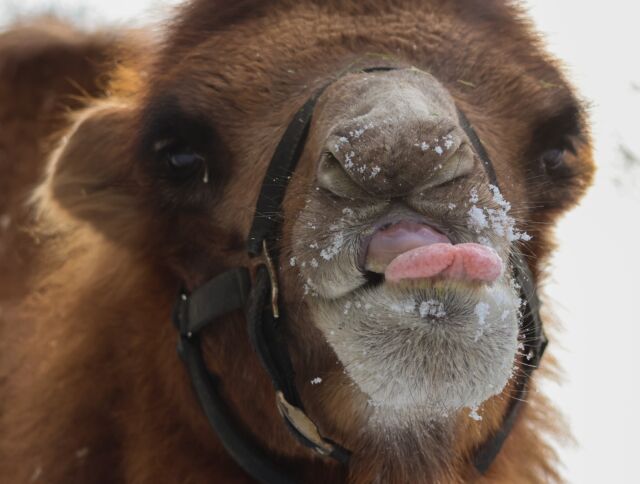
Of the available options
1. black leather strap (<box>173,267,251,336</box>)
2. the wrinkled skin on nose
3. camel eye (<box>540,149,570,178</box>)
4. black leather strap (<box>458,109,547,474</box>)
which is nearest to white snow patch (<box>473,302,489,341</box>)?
the wrinkled skin on nose

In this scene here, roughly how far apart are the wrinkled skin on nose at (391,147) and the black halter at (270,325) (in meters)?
0.34

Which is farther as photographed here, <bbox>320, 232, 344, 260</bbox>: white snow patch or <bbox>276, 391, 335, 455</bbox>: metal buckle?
<bbox>276, 391, 335, 455</bbox>: metal buckle

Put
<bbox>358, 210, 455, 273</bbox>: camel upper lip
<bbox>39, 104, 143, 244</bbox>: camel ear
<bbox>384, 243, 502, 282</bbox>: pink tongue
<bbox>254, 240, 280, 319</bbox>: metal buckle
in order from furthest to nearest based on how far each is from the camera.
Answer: <bbox>39, 104, 143, 244</bbox>: camel ear
<bbox>254, 240, 280, 319</bbox>: metal buckle
<bbox>358, 210, 455, 273</bbox>: camel upper lip
<bbox>384, 243, 502, 282</bbox>: pink tongue

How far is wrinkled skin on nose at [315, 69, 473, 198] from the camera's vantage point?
2.49 metres

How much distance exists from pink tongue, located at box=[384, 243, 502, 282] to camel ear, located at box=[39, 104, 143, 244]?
5.65ft

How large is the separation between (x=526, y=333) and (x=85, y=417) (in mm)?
2079

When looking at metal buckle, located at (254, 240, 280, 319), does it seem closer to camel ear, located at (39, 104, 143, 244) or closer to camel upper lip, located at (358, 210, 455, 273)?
camel upper lip, located at (358, 210, 455, 273)

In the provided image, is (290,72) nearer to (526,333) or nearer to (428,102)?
(428,102)

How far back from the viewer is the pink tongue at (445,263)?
2.40 metres

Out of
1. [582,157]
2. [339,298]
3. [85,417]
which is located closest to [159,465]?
[85,417]

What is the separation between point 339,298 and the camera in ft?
8.69

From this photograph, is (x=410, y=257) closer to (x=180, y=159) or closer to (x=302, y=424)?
(x=302, y=424)

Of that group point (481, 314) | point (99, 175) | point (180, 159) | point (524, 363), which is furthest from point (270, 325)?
point (99, 175)

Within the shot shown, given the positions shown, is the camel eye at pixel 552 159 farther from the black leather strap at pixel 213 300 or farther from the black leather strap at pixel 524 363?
the black leather strap at pixel 213 300
